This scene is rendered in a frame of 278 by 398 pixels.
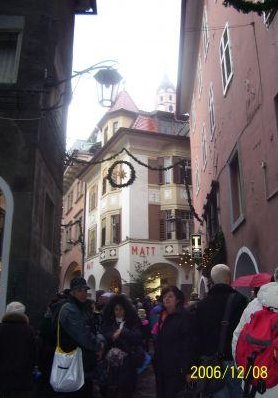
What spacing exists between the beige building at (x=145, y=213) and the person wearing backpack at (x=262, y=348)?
1021 inches

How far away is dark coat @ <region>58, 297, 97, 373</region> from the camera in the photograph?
530 cm

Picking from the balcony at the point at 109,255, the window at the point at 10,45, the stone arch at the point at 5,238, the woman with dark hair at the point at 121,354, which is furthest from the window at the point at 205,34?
the balcony at the point at 109,255

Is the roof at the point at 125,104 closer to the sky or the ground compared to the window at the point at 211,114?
closer to the sky

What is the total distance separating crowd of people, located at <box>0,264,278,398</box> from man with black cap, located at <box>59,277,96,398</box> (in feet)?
0.04

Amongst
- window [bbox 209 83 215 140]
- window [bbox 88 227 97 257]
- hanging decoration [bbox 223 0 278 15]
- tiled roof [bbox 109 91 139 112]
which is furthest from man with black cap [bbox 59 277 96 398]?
tiled roof [bbox 109 91 139 112]

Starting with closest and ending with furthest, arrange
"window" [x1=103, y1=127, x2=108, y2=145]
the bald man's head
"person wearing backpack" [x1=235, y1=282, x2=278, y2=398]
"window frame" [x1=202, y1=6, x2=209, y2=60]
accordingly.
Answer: "person wearing backpack" [x1=235, y1=282, x2=278, y2=398], the bald man's head, "window frame" [x1=202, y1=6, x2=209, y2=60], "window" [x1=103, y1=127, x2=108, y2=145]

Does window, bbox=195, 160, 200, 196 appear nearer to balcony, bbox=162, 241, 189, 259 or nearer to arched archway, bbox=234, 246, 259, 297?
balcony, bbox=162, 241, 189, 259

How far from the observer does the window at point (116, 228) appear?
105 feet

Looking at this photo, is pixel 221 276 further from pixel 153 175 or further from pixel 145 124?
pixel 145 124

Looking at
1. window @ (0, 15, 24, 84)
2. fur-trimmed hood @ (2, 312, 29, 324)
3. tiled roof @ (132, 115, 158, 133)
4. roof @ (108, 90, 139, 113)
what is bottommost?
fur-trimmed hood @ (2, 312, 29, 324)

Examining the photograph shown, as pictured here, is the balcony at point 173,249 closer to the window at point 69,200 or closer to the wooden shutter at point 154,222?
the wooden shutter at point 154,222

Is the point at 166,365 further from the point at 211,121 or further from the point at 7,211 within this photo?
the point at 211,121

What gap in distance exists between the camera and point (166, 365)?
474 centimetres

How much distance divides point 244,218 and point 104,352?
23.4 ft
